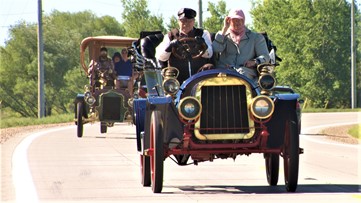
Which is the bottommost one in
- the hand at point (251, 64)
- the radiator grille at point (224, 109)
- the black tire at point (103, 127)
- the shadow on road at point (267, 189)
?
the black tire at point (103, 127)

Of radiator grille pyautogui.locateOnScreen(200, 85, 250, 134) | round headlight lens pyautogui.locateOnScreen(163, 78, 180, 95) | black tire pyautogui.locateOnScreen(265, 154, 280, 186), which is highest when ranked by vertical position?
round headlight lens pyautogui.locateOnScreen(163, 78, 180, 95)

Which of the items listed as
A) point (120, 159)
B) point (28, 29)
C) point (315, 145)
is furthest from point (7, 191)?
point (28, 29)

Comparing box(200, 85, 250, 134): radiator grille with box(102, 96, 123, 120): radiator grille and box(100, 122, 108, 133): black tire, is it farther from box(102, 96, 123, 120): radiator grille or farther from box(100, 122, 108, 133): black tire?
box(100, 122, 108, 133): black tire

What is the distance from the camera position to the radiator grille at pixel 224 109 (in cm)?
1305

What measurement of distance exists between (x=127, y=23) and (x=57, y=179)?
75229 mm

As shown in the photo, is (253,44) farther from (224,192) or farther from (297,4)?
(297,4)

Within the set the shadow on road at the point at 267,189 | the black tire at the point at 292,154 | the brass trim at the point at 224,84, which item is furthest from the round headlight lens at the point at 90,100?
the black tire at the point at 292,154

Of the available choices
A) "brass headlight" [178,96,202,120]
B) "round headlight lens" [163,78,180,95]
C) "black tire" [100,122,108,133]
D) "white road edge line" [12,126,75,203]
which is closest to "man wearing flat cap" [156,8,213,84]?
"round headlight lens" [163,78,180,95]

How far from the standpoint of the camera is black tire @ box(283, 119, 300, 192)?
1283 cm

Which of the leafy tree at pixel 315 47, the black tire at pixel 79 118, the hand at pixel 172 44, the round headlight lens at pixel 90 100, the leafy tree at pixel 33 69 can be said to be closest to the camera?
the hand at pixel 172 44

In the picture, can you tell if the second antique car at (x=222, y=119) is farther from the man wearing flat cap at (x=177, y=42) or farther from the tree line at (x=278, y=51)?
the tree line at (x=278, y=51)

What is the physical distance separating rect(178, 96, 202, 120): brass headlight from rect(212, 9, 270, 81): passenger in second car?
145 centimetres

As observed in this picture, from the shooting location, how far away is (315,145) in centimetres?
2580

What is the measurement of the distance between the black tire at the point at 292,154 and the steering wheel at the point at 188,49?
1536mm
